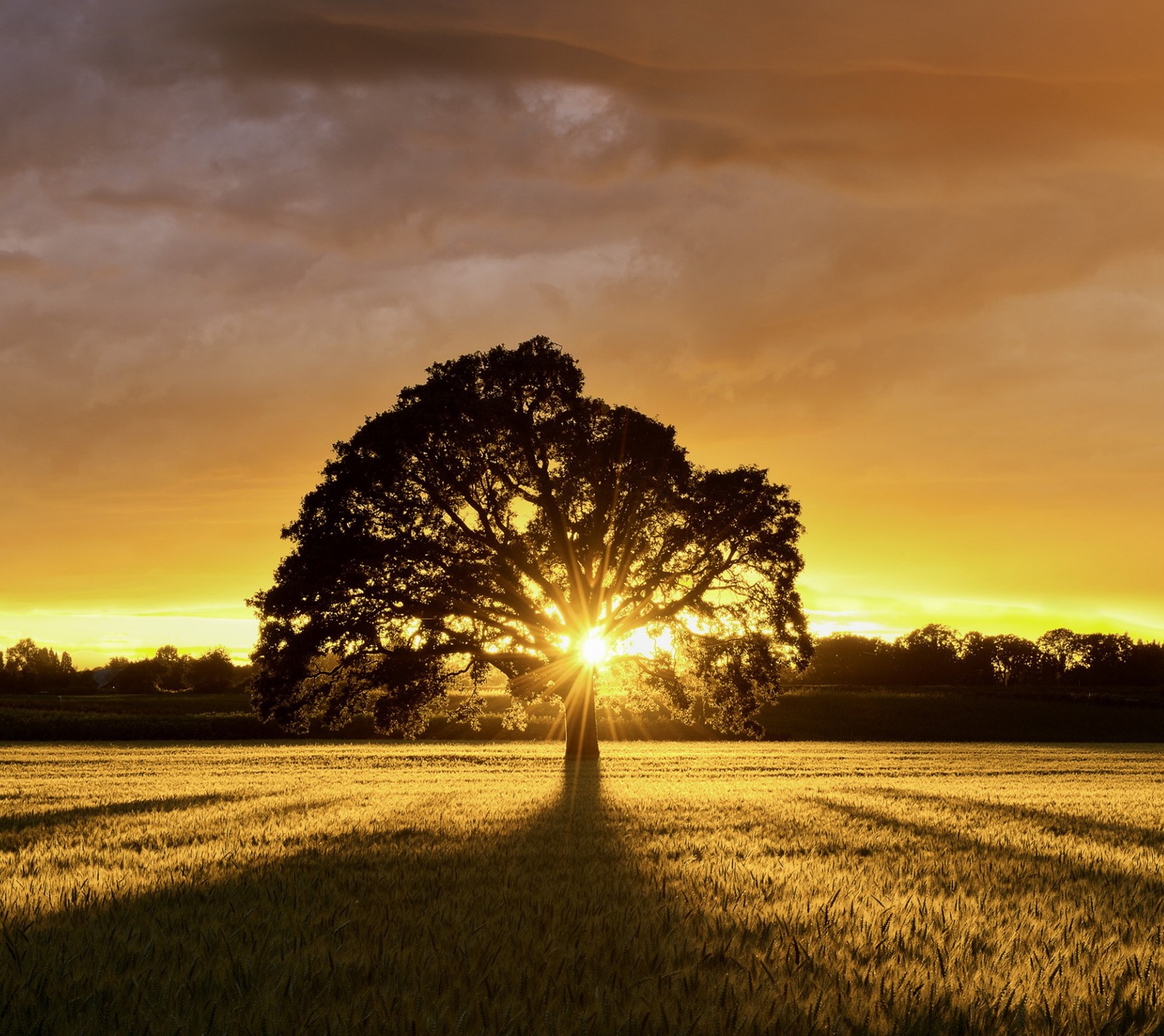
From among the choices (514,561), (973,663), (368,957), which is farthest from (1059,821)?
(973,663)

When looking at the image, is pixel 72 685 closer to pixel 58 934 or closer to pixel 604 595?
pixel 604 595

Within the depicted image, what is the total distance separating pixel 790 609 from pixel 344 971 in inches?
1056

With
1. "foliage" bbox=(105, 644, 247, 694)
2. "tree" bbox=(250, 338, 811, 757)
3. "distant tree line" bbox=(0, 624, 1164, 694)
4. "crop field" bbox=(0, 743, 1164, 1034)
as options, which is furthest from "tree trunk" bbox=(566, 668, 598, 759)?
"foliage" bbox=(105, 644, 247, 694)

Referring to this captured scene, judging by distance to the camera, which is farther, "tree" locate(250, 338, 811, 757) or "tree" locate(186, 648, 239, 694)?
"tree" locate(186, 648, 239, 694)

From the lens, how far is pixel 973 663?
182 m

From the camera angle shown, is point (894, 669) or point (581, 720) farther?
point (894, 669)

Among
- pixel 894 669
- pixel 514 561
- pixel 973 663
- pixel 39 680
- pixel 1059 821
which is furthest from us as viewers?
pixel 973 663

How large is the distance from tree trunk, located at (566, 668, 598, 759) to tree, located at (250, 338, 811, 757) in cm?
142

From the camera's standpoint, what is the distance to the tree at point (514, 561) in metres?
28.0

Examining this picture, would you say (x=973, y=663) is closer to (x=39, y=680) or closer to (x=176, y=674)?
(x=176, y=674)

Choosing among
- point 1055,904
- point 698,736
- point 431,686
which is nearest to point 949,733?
point 698,736

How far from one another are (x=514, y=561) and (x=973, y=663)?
577 feet

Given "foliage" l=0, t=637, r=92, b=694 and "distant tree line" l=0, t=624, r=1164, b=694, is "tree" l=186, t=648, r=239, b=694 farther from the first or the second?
"foliage" l=0, t=637, r=92, b=694

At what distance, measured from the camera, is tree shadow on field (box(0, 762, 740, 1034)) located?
3736mm
